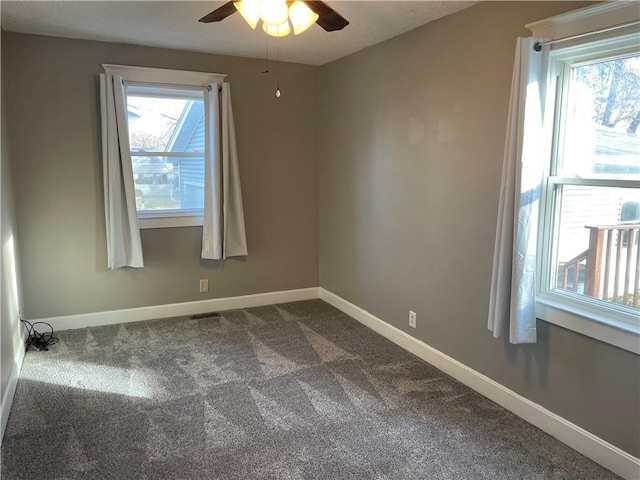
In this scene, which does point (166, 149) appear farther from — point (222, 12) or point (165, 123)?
point (222, 12)

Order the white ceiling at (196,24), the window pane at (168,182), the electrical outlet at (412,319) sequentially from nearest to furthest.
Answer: the white ceiling at (196,24) < the electrical outlet at (412,319) < the window pane at (168,182)

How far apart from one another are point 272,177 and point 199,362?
1.97 metres

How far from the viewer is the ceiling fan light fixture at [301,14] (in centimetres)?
214

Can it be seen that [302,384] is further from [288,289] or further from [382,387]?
[288,289]

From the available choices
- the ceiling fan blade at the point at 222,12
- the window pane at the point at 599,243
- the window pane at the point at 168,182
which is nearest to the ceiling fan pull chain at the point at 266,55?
the window pane at the point at 168,182

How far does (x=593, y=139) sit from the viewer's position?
229cm

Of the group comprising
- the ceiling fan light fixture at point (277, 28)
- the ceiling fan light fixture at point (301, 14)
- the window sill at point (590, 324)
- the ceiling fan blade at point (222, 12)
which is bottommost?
the window sill at point (590, 324)

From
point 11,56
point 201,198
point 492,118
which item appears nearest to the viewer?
point 492,118

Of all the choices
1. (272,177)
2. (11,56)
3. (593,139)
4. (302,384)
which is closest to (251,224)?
(272,177)

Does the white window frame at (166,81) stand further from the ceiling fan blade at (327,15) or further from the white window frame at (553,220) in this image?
the white window frame at (553,220)

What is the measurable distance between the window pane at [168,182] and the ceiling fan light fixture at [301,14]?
2268mm

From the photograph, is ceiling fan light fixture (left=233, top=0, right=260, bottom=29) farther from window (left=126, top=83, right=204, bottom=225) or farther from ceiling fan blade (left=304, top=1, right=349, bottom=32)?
window (left=126, top=83, right=204, bottom=225)

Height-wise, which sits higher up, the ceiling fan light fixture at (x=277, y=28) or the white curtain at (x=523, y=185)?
the ceiling fan light fixture at (x=277, y=28)

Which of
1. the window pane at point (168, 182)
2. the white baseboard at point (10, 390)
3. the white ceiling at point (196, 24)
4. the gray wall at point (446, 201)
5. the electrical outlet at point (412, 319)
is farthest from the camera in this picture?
the window pane at point (168, 182)
